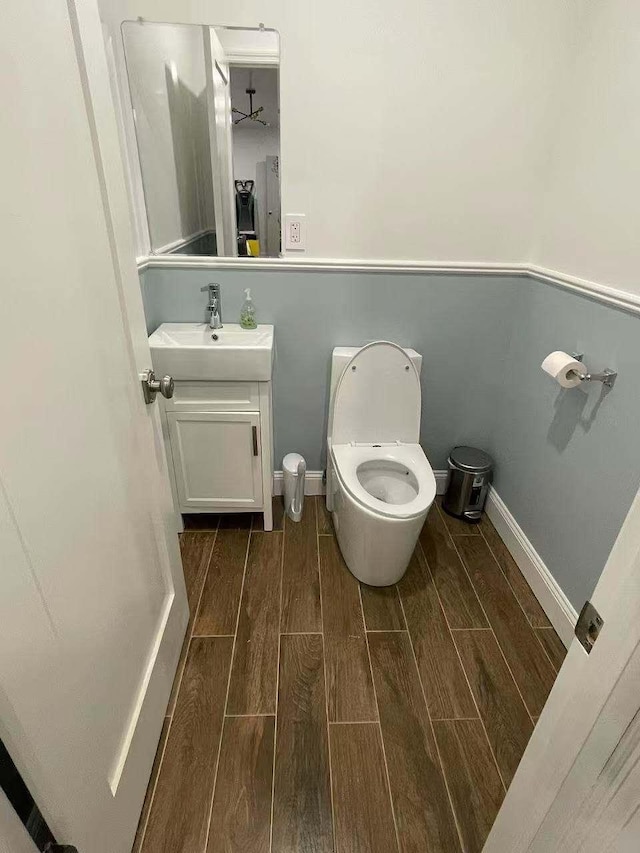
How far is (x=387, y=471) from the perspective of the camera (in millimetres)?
1938

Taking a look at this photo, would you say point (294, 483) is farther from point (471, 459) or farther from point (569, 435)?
point (569, 435)

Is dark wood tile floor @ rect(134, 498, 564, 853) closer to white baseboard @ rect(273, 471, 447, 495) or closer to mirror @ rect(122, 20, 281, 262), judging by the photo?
white baseboard @ rect(273, 471, 447, 495)

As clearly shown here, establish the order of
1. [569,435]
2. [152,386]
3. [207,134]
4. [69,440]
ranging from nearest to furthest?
[69,440] → [152,386] → [569,435] → [207,134]

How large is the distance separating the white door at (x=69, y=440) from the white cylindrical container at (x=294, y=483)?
972 millimetres

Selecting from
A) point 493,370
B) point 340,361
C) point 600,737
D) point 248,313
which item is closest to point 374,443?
point 340,361

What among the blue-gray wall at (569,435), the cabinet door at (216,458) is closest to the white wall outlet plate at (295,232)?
the cabinet door at (216,458)

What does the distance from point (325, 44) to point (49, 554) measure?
171cm

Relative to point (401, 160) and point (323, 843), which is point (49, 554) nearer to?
point (323, 843)

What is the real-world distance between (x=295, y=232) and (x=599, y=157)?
102cm

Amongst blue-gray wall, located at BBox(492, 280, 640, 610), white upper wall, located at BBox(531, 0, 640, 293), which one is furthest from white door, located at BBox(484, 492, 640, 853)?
white upper wall, located at BBox(531, 0, 640, 293)

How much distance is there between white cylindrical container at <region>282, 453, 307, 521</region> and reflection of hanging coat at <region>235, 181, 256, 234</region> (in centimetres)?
96

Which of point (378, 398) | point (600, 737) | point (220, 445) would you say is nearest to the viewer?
point (600, 737)

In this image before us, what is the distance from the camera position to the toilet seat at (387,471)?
1.57 meters

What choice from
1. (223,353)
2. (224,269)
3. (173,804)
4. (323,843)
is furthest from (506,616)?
(224,269)
